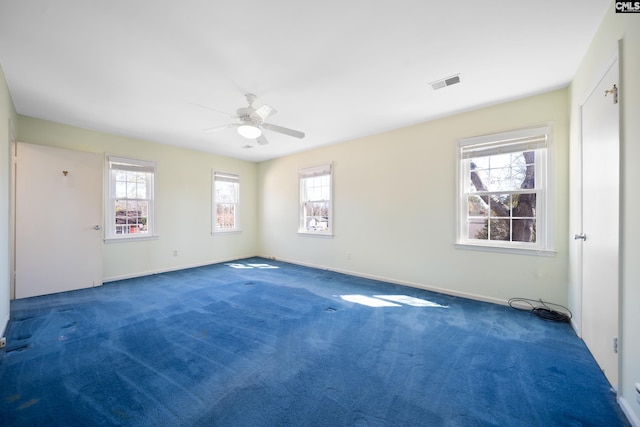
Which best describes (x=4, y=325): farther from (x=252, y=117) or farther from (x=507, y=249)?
(x=507, y=249)

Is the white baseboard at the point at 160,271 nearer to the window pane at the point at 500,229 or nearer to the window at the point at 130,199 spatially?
the window at the point at 130,199

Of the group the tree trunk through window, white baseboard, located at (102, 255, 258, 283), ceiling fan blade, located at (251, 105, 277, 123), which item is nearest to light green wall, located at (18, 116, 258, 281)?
white baseboard, located at (102, 255, 258, 283)

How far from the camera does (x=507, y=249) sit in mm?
3193

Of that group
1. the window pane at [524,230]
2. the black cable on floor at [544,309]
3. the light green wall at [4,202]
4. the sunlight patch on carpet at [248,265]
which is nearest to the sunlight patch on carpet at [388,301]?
the black cable on floor at [544,309]

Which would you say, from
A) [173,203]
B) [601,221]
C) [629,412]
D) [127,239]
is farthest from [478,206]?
[127,239]

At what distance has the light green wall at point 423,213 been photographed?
2.96m

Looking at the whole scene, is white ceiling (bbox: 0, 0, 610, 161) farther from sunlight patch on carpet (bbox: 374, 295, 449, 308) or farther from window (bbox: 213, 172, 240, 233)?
sunlight patch on carpet (bbox: 374, 295, 449, 308)

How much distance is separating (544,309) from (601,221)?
60.5 inches

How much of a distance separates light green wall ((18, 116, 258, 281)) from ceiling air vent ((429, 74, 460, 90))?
189 inches

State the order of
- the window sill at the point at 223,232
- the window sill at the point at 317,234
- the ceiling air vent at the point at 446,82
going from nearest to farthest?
the ceiling air vent at the point at 446,82
the window sill at the point at 317,234
the window sill at the point at 223,232

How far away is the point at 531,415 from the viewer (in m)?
1.49

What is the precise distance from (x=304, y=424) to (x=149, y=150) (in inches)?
205

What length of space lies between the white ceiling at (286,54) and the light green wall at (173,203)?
22.6 inches

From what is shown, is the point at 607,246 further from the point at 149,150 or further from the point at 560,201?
the point at 149,150
